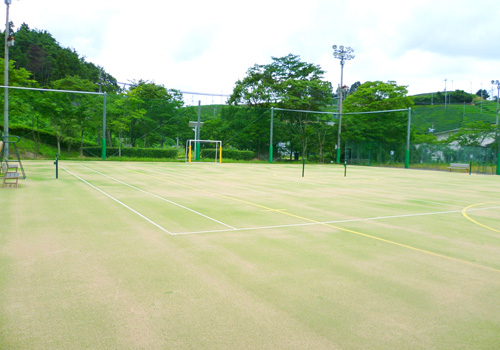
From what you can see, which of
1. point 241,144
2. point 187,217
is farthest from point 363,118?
point 187,217

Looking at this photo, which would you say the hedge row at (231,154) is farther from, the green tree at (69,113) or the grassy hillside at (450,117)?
the grassy hillside at (450,117)

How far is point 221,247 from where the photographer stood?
6.37 m

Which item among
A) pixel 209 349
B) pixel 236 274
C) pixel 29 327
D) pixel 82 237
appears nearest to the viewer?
pixel 209 349

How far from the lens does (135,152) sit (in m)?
40.7

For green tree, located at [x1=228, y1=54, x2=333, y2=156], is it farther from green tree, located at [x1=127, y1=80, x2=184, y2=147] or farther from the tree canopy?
green tree, located at [x1=127, y1=80, x2=184, y2=147]

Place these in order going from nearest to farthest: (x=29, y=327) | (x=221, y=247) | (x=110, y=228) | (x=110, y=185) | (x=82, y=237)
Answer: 1. (x=29, y=327)
2. (x=221, y=247)
3. (x=82, y=237)
4. (x=110, y=228)
5. (x=110, y=185)

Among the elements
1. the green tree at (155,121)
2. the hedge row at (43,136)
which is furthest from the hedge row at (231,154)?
the hedge row at (43,136)

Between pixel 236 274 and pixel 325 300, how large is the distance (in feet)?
4.08

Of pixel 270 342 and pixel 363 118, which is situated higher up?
pixel 363 118

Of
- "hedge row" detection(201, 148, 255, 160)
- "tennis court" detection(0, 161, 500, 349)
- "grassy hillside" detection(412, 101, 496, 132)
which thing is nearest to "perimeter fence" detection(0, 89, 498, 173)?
"hedge row" detection(201, 148, 255, 160)

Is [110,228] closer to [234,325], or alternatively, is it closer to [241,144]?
[234,325]

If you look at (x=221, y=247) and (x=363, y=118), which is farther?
(x=363, y=118)

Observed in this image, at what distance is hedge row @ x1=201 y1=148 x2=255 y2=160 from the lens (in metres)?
44.8

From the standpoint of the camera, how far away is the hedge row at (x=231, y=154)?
44812mm
